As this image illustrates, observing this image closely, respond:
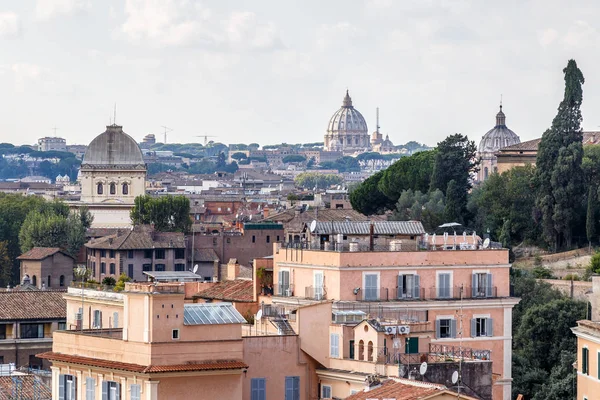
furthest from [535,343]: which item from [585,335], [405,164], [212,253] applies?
[405,164]

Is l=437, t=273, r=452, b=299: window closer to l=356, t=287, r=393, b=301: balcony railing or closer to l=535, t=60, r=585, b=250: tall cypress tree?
l=356, t=287, r=393, b=301: balcony railing

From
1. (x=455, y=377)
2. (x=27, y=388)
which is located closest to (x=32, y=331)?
(x=27, y=388)

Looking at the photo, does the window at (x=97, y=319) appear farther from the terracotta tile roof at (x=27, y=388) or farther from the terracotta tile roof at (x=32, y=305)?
the terracotta tile roof at (x=32, y=305)

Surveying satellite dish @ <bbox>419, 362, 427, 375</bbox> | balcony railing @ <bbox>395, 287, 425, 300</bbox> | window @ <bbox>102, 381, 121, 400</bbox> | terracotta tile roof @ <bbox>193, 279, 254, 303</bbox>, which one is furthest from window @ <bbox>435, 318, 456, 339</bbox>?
window @ <bbox>102, 381, 121, 400</bbox>

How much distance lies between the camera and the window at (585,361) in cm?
3607

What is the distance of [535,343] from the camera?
5322 cm

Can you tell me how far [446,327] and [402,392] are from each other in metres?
10.9

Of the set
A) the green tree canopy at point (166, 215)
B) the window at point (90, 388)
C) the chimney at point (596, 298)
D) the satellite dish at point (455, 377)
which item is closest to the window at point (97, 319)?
the window at point (90, 388)

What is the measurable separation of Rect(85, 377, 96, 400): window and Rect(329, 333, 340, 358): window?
3.47 meters

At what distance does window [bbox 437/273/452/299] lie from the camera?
38719mm

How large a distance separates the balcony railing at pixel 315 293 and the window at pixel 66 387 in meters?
8.79

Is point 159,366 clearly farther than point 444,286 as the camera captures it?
No

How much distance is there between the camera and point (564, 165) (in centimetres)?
7519

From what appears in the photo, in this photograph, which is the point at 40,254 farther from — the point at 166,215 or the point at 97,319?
the point at 97,319
